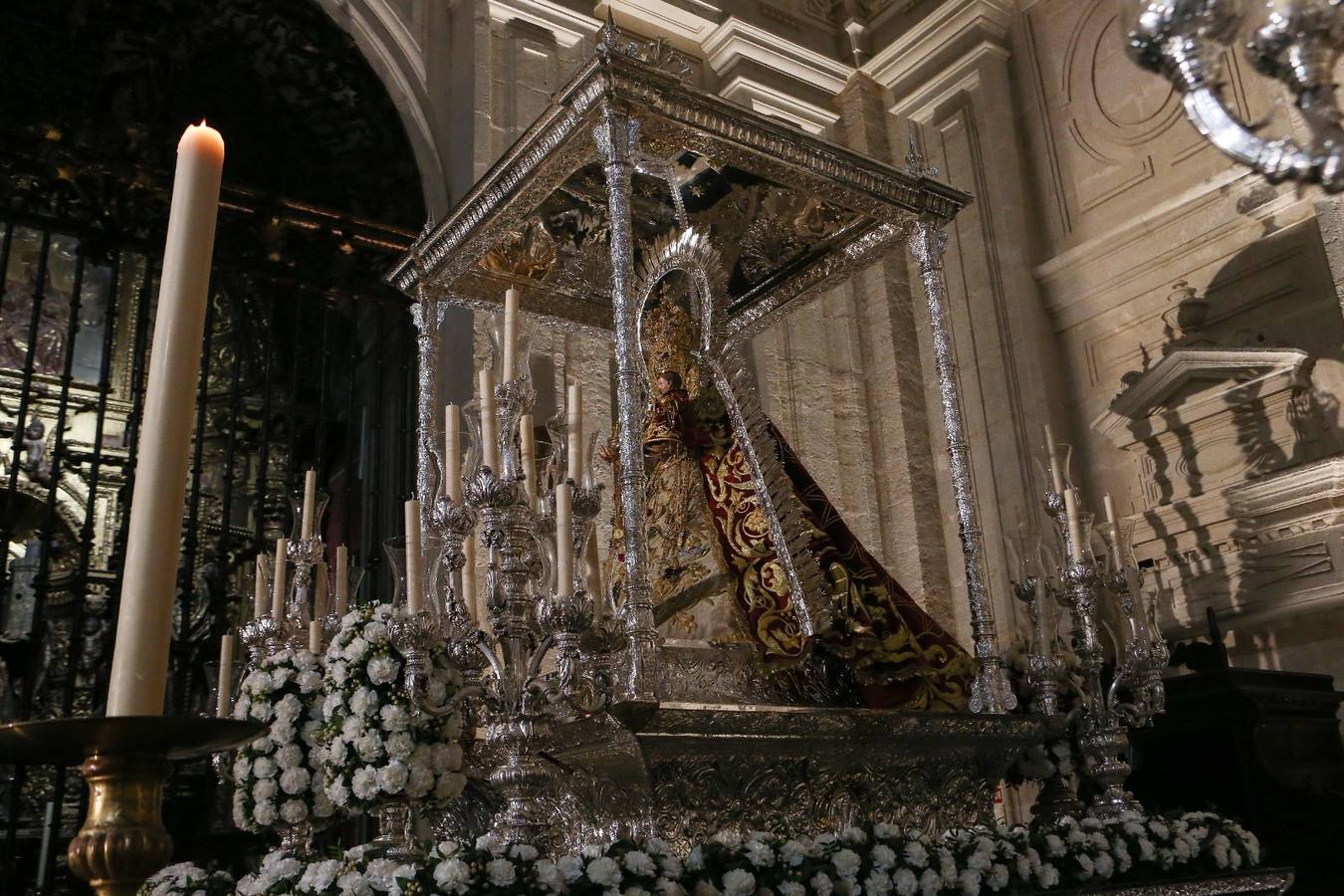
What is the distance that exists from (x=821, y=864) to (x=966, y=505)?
1.48 m

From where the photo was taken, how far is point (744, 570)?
387 centimetres

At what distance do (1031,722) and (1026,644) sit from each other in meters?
0.42

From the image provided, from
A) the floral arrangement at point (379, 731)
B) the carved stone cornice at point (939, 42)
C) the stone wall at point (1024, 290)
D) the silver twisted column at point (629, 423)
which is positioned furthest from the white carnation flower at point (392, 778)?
the carved stone cornice at point (939, 42)

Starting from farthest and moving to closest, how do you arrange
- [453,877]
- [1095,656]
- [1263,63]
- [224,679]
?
[1095,656]
[224,679]
[453,877]
[1263,63]

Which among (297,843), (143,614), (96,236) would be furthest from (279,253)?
(143,614)

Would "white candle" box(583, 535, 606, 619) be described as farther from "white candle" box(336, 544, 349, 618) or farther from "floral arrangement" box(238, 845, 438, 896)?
"white candle" box(336, 544, 349, 618)

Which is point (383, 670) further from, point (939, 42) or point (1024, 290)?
point (939, 42)

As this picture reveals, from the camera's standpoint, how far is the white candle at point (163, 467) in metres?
0.77

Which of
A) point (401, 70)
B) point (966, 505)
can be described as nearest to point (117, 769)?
point (966, 505)

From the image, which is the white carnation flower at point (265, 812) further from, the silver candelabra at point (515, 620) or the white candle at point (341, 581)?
the white candle at point (341, 581)

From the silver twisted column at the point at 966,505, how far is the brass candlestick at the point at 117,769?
315cm

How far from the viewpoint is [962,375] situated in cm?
620

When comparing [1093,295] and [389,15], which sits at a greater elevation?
[389,15]

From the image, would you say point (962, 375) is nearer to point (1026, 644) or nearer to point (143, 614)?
point (1026, 644)
